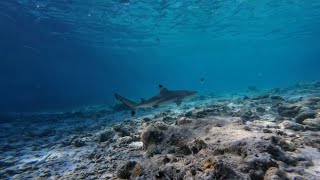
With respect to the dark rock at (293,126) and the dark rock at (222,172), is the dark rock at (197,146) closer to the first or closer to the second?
the dark rock at (222,172)

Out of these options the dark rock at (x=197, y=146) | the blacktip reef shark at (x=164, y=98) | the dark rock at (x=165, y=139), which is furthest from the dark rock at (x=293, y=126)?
the blacktip reef shark at (x=164, y=98)

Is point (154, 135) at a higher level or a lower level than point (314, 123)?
higher

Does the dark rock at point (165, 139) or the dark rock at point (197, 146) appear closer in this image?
the dark rock at point (197, 146)

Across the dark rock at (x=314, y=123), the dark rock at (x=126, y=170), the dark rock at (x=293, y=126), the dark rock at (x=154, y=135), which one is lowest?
the dark rock at (x=126, y=170)

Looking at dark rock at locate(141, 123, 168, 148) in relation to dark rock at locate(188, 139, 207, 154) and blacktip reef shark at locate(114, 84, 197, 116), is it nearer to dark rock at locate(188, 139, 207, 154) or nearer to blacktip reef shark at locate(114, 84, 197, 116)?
dark rock at locate(188, 139, 207, 154)

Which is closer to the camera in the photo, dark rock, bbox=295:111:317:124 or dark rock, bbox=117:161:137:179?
dark rock, bbox=117:161:137:179

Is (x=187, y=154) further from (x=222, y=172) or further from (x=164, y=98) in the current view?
(x=164, y=98)

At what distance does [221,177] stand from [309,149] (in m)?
2.26

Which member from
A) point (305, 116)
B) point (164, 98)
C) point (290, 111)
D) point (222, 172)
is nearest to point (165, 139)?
point (222, 172)

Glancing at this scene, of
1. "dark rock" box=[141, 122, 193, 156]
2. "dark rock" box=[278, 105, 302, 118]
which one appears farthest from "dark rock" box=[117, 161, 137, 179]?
"dark rock" box=[278, 105, 302, 118]

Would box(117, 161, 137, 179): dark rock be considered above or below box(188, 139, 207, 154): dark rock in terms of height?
below

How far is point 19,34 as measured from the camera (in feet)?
138

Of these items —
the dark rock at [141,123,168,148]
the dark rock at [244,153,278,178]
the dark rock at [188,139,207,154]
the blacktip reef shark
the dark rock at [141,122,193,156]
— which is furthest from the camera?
the blacktip reef shark

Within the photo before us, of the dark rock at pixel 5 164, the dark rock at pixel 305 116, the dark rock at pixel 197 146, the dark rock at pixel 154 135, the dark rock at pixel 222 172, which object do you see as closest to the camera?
the dark rock at pixel 222 172
